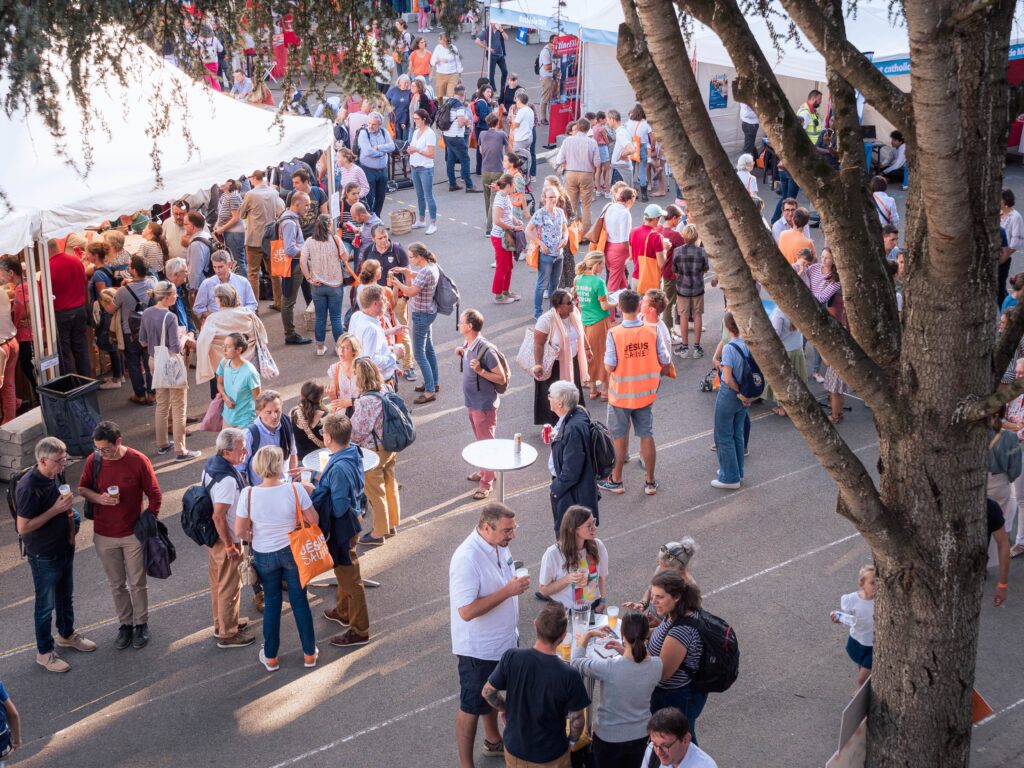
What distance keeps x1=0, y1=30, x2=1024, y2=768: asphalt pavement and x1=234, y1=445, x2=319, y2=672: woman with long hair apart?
67 centimetres

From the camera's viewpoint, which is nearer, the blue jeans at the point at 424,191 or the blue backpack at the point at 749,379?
the blue backpack at the point at 749,379

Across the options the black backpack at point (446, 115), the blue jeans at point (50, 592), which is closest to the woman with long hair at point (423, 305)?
the blue jeans at point (50, 592)

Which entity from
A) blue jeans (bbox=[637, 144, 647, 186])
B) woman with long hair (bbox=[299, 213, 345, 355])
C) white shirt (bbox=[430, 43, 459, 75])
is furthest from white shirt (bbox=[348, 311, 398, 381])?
white shirt (bbox=[430, 43, 459, 75])

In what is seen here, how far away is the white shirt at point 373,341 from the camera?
10156mm

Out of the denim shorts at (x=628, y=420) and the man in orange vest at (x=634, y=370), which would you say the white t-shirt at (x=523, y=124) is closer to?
the man in orange vest at (x=634, y=370)

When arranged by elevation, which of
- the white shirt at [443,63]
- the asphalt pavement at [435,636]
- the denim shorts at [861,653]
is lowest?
the asphalt pavement at [435,636]

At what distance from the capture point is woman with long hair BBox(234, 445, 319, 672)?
7.23 metres

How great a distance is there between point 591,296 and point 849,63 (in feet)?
20.1

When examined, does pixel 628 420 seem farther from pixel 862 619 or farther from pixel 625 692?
pixel 625 692

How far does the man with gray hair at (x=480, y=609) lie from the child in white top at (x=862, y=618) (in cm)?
200

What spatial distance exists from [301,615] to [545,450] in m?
3.84

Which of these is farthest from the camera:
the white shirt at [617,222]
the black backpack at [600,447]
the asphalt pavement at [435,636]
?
the white shirt at [617,222]

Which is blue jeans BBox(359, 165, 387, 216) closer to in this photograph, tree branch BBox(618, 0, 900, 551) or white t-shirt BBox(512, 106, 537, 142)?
white t-shirt BBox(512, 106, 537, 142)

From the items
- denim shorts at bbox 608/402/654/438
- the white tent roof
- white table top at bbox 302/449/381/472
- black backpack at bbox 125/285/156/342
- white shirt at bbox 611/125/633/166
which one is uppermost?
the white tent roof
